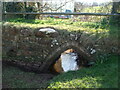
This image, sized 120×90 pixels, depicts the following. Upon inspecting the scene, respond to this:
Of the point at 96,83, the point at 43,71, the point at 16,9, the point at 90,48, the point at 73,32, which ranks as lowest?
the point at 43,71

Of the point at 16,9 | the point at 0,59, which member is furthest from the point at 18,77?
the point at 16,9

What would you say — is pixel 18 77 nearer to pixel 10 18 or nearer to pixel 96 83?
pixel 96 83

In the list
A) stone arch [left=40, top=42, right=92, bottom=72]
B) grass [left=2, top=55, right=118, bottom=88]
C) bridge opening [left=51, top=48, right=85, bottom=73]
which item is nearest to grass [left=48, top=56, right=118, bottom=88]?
grass [left=2, top=55, right=118, bottom=88]

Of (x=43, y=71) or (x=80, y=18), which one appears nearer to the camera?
(x=43, y=71)

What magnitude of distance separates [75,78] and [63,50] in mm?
1361

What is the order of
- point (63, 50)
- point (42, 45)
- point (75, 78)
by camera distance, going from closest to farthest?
point (75, 78) → point (63, 50) → point (42, 45)

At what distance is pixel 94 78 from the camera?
Answer: 3.42 m

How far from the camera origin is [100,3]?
20.5ft

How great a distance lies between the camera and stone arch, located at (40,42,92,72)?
15.1ft

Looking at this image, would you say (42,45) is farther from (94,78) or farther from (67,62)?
(94,78)

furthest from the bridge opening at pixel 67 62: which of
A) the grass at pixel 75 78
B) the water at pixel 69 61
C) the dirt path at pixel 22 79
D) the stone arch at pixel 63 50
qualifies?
the grass at pixel 75 78

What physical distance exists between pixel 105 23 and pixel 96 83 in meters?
2.59

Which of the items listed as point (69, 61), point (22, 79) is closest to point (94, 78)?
point (22, 79)

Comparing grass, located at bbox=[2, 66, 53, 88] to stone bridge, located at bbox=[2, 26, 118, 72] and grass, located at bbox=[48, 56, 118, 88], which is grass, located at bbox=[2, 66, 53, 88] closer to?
stone bridge, located at bbox=[2, 26, 118, 72]
